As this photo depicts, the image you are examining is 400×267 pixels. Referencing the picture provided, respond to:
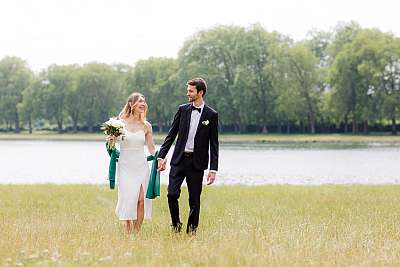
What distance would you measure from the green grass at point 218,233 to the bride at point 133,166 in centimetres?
39

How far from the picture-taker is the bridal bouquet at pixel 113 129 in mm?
9516

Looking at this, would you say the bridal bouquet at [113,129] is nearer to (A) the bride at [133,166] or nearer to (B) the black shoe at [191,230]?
(A) the bride at [133,166]

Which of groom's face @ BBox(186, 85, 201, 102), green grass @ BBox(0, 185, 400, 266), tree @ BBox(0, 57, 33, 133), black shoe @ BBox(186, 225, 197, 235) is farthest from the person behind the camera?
tree @ BBox(0, 57, 33, 133)

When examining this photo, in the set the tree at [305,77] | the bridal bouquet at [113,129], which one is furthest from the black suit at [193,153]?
the tree at [305,77]

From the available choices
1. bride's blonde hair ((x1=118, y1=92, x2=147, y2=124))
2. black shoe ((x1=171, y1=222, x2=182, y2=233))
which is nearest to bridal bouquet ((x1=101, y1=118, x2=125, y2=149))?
bride's blonde hair ((x1=118, y1=92, x2=147, y2=124))

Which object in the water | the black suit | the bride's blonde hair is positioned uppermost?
the bride's blonde hair

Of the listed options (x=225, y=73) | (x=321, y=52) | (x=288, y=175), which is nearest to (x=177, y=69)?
(x=225, y=73)

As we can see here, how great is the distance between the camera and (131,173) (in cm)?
968

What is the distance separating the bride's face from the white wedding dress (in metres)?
0.33

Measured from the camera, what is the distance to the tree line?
2982 inches

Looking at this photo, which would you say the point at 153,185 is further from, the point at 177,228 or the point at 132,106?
the point at 132,106

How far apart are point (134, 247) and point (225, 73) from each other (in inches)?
3223

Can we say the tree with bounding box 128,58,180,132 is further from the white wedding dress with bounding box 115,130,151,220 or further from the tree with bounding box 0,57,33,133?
the white wedding dress with bounding box 115,130,151,220

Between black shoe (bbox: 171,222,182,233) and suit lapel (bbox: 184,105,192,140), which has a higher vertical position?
suit lapel (bbox: 184,105,192,140)
